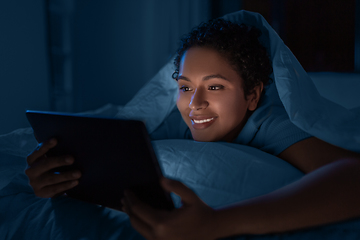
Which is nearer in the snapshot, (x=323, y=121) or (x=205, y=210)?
(x=205, y=210)

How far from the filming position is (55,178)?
0.55m

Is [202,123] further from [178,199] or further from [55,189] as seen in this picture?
[55,189]

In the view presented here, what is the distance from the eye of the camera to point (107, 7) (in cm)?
211

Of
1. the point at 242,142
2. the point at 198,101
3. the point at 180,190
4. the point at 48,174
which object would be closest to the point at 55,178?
the point at 48,174

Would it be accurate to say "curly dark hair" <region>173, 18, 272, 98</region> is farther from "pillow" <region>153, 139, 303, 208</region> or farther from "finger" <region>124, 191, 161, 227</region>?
"finger" <region>124, 191, 161, 227</region>

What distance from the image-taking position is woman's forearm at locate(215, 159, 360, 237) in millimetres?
403

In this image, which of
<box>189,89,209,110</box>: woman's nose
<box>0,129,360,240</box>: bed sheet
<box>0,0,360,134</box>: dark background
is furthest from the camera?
<box>0,0,360,134</box>: dark background

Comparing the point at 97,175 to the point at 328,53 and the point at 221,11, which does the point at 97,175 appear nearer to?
the point at 328,53

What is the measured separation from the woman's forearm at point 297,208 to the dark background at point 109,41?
3.24ft

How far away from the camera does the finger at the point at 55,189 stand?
55 cm

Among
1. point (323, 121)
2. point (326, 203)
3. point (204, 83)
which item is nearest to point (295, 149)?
point (323, 121)

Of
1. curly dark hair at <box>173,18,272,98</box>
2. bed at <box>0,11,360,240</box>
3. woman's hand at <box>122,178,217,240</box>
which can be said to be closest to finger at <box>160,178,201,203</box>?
woman's hand at <box>122,178,217,240</box>

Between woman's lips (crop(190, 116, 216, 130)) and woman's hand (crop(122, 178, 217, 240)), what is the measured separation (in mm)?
424

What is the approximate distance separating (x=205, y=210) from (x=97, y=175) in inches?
9.0
